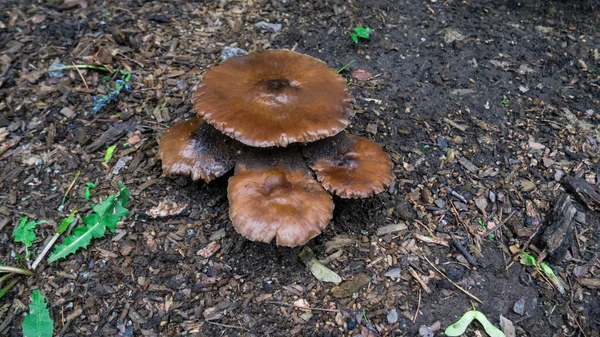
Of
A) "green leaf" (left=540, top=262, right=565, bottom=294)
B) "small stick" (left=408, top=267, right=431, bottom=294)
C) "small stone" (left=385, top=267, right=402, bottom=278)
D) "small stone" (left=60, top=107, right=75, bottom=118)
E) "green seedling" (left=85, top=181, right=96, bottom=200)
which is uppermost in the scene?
"green leaf" (left=540, top=262, right=565, bottom=294)

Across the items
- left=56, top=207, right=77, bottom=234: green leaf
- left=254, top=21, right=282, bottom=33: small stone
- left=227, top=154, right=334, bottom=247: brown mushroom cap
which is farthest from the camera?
left=254, top=21, right=282, bottom=33: small stone

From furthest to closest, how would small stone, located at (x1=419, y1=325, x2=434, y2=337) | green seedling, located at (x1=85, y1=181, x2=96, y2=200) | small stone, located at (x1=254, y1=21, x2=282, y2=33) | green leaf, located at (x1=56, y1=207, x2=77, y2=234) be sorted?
1. small stone, located at (x1=254, y1=21, x2=282, y2=33)
2. green seedling, located at (x1=85, y1=181, x2=96, y2=200)
3. green leaf, located at (x1=56, y1=207, x2=77, y2=234)
4. small stone, located at (x1=419, y1=325, x2=434, y2=337)

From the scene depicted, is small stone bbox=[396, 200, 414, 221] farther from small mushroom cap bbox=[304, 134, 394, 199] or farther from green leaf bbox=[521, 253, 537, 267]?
green leaf bbox=[521, 253, 537, 267]

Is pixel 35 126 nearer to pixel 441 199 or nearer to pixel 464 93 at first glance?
pixel 441 199

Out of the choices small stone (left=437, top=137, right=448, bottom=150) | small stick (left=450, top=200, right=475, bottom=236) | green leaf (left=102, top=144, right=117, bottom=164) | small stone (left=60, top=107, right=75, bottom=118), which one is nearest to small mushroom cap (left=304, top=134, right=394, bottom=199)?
small stick (left=450, top=200, right=475, bottom=236)

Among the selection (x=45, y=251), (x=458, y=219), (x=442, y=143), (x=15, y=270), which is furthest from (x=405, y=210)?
(x=15, y=270)

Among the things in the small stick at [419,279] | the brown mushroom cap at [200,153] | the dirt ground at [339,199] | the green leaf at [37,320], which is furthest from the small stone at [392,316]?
the green leaf at [37,320]

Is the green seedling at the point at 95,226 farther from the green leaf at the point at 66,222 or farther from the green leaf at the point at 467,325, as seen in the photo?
the green leaf at the point at 467,325

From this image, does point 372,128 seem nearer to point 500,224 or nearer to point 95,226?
point 500,224
